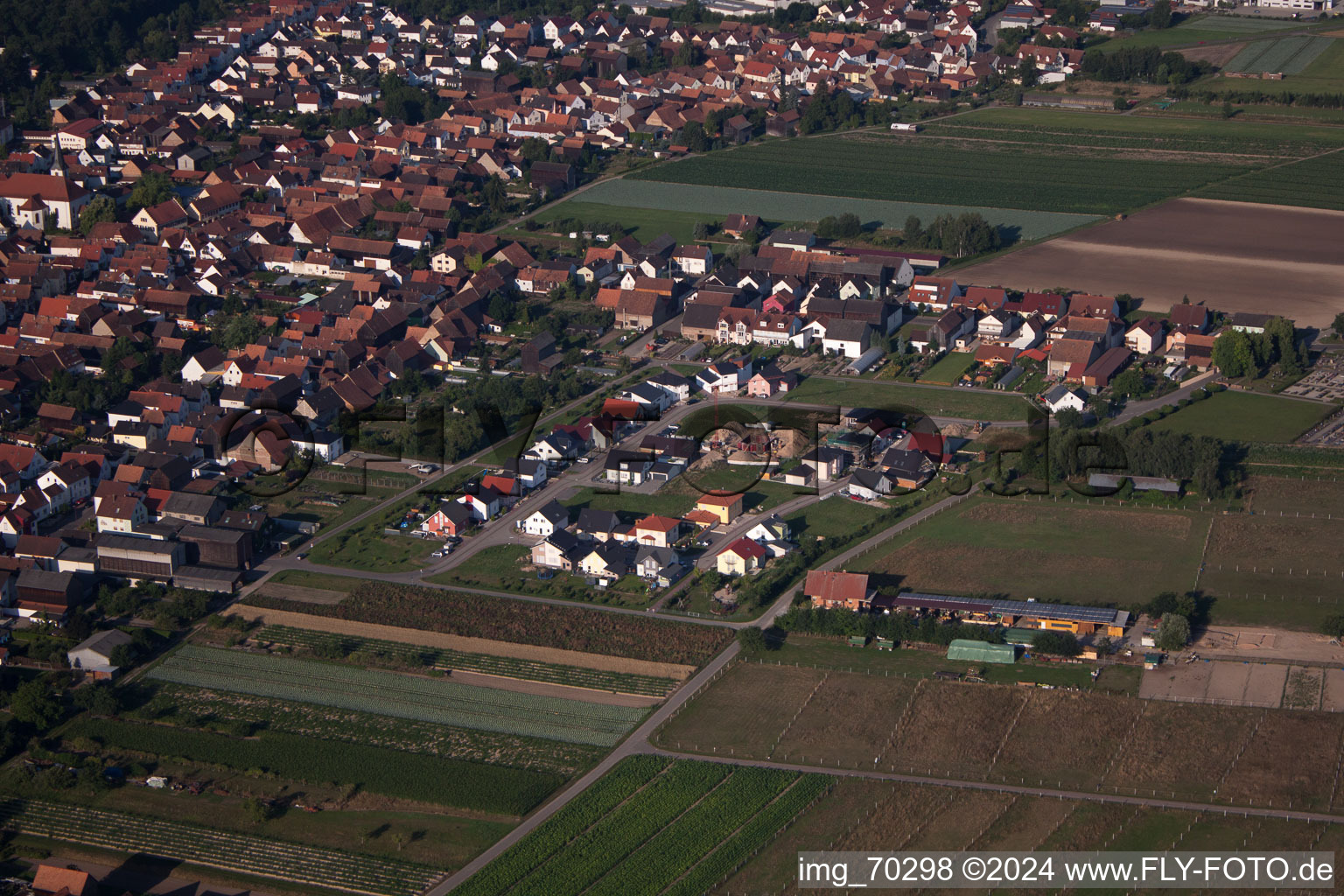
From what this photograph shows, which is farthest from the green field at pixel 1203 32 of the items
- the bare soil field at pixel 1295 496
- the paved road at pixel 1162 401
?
the bare soil field at pixel 1295 496

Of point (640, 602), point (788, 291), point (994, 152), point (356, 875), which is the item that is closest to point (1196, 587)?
point (640, 602)

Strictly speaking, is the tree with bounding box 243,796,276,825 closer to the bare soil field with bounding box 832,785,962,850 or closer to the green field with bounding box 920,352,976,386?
the bare soil field with bounding box 832,785,962,850

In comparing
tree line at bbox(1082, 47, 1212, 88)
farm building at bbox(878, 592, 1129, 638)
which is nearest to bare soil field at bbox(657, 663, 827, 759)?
farm building at bbox(878, 592, 1129, 638)

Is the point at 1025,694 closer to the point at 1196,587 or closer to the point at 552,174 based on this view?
the point at 1196,587

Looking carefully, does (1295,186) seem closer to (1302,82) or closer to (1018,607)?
(1302,82)

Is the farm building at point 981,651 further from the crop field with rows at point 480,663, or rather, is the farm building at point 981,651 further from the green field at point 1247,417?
the green field at point 1247,417

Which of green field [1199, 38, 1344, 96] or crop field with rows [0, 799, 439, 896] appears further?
green field [1199, 38, 1344, 96]
